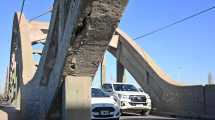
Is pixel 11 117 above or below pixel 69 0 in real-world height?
below

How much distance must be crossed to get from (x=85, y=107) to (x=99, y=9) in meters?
3.01

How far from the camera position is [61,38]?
1423cm

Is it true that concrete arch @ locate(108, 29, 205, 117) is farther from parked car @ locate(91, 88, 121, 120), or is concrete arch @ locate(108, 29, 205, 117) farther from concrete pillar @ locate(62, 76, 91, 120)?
concrete pillar @ locate(62, 76, 91, 120)

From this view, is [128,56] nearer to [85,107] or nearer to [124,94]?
[124,94]

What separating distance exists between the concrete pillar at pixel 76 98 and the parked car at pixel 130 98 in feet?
36.7

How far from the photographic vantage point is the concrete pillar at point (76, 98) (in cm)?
1339

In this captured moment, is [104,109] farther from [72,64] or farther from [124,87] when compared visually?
[124,87]

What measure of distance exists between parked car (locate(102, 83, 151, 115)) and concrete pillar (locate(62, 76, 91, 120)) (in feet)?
36.7

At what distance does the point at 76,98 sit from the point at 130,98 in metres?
11.9

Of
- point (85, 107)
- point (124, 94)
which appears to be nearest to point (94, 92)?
point (124, 94)

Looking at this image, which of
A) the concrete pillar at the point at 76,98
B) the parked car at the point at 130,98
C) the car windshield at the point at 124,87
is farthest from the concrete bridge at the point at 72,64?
the car windshield at the point at 124,87

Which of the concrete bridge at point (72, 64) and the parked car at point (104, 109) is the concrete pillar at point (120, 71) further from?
the parked car at point (104, 109)

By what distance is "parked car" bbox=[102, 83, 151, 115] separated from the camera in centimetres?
2495

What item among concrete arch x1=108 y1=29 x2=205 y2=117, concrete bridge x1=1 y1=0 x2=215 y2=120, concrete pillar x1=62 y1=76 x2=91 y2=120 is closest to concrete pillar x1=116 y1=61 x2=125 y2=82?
concrete arch x1=108 y1=29 x2=205 y2=117
